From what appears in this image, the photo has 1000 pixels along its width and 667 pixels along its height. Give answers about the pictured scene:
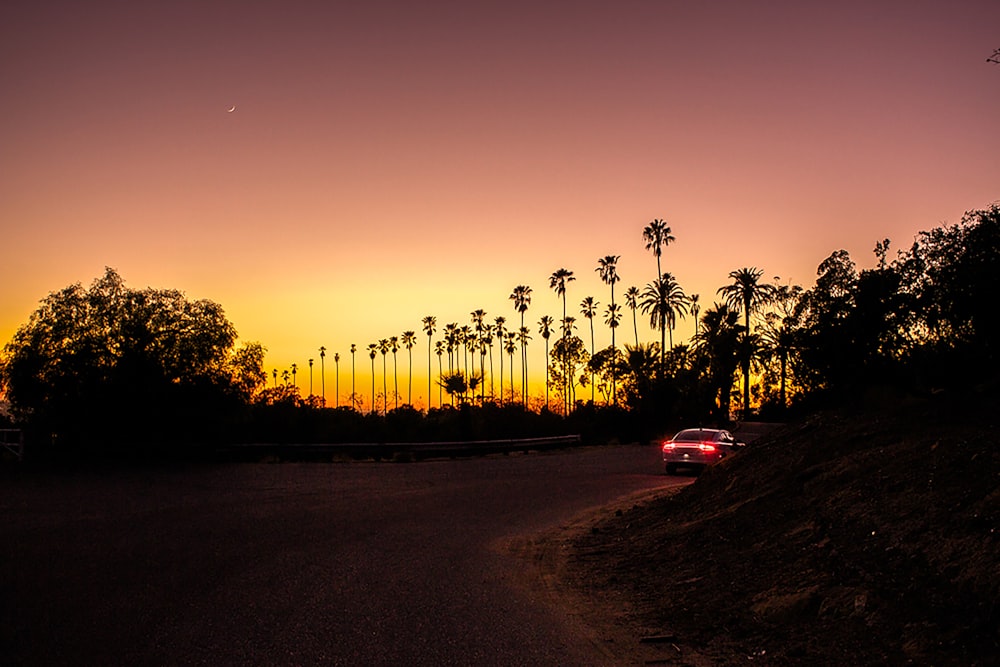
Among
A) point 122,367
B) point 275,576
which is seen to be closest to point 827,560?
point 275,576

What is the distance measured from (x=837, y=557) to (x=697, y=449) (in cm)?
1770

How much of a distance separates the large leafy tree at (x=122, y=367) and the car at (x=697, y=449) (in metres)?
21.1

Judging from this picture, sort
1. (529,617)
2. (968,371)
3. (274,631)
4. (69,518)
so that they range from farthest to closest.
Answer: (968,371) → (69,518) → (529,617) → (274,631)

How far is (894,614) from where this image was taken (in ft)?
21.1

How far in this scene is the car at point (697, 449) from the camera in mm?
25344

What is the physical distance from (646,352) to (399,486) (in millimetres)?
65330

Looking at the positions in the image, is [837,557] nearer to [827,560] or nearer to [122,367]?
[827,560]

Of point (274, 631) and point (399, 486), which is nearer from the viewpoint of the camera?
point (274, 631)

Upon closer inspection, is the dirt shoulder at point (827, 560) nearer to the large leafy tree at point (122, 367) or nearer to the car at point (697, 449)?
the car at point (697, 449)

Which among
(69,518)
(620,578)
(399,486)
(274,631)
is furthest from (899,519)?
(399,486)

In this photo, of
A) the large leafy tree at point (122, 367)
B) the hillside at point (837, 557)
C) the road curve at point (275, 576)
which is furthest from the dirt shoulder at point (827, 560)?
the large leafy tree at point (122, 367)

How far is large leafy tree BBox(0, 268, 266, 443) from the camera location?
35875mm

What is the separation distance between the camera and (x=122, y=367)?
35.9 m

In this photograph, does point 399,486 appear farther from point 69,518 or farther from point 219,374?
point 219,374
